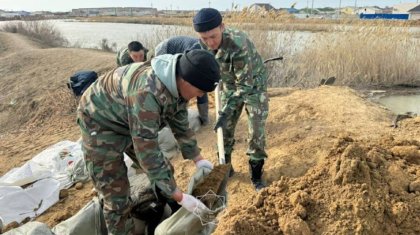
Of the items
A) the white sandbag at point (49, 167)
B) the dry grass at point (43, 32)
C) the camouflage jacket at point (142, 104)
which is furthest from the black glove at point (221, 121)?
the dry grass at point (43, 32)

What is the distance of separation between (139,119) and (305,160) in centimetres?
252

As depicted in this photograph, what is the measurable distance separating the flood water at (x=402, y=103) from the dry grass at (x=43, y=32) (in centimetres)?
1532

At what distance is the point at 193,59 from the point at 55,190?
2879 millimetres

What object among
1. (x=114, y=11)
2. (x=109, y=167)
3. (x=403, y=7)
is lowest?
(x=109, y=167)

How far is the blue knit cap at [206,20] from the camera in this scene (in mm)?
3108

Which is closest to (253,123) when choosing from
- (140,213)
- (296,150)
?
(296,150)

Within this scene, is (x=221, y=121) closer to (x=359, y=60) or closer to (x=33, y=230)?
(x=33, y=230)

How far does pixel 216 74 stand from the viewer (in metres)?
1.96

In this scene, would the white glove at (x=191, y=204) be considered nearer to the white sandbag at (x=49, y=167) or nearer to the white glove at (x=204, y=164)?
the white glove at (x=204, y=164)

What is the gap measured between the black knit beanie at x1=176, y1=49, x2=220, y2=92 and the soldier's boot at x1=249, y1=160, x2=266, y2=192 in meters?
1.78

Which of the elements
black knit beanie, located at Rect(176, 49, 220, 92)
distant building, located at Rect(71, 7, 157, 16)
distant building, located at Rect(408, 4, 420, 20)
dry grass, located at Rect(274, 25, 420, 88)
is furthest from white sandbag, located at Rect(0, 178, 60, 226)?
distant building, located at Rect(71, 7, 157, 16)

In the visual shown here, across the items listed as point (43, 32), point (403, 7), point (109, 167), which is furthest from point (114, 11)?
point (109, 167)

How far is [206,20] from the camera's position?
10.2 feet

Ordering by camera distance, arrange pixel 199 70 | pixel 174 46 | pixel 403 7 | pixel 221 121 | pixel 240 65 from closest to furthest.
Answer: pixel 199 70 < pixel 240 65 < pixel 221 121 < pixel 174 46 < pixel 403 7
